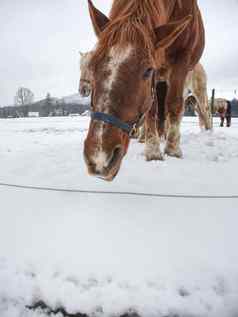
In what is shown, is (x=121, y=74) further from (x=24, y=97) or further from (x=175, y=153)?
(x=24, y=97)

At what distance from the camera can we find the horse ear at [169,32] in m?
1.66

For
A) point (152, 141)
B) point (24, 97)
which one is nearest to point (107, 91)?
point (152, 141)

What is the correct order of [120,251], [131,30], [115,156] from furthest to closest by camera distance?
[131,30], [115,156], [120,251]

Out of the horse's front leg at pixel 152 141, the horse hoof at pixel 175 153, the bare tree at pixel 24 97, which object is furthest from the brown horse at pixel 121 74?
the bare tree at pixel 24 97

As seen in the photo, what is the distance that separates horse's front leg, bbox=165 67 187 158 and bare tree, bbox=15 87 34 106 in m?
82.4

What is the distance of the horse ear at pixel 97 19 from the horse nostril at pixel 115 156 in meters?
1.14

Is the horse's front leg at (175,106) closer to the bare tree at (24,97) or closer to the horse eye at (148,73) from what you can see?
the horse eye at (148,73)

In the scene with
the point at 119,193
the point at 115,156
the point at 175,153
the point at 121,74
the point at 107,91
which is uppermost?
the point at 121,74

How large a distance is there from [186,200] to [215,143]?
2.63 metres

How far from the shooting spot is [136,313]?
1.00 meters

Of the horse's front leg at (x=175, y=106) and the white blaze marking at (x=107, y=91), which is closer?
the white blaze marking at (x=107, y=91)

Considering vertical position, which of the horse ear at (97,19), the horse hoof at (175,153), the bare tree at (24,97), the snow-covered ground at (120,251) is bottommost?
the snow-covered ground at (120,251)

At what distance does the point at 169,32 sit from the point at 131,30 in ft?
1.12

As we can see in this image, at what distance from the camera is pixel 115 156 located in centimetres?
142
